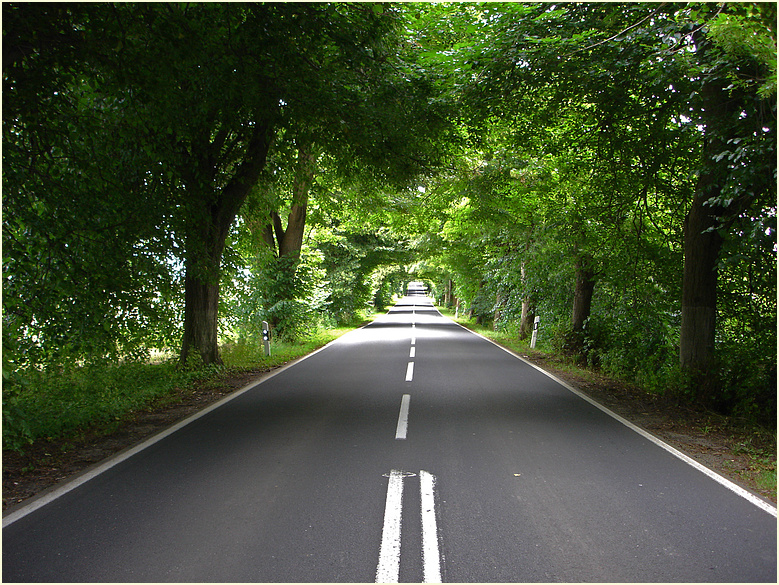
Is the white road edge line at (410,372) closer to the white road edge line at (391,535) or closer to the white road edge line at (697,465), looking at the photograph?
the white road edge line at (697,465)

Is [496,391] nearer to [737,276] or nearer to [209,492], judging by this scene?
[737,276]

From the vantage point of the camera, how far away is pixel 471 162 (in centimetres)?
1414

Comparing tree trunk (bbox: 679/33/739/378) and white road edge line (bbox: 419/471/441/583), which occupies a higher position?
tree trunk (bbox: 679/33/739/378)

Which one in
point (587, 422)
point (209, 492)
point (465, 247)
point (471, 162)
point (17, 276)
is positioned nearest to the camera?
point (209, 492)

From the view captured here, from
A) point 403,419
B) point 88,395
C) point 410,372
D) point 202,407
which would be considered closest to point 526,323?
point 410,372

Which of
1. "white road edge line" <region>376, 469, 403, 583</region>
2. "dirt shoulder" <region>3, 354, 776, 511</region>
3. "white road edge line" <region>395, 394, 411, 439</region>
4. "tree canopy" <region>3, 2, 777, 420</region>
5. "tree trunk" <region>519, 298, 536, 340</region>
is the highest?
"tree canopy" <region>3, 2, 777, 420</region>

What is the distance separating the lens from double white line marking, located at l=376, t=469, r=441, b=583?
3.39m

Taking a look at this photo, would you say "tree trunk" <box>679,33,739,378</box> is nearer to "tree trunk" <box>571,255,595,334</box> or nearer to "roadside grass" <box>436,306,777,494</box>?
"roadside grass" <box>436,306,777,494</box>

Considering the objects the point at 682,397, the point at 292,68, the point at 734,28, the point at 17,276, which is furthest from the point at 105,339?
the point at 682,397

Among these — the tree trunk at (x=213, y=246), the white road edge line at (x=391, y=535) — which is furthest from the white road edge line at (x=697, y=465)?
the tree trunk at (x=213, y=246)

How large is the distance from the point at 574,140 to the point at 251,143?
6.39 meters

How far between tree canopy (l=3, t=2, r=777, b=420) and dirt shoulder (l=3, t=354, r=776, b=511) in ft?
3.43

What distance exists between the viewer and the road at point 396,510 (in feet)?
11.4

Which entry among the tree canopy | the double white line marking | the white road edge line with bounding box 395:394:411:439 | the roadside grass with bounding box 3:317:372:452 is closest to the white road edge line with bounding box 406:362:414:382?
the white road edge line with bounding box 395:394:411:439
